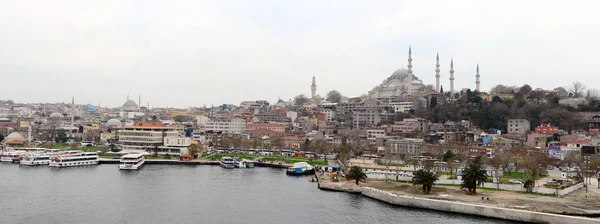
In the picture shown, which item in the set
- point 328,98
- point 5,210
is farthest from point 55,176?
point 328,98

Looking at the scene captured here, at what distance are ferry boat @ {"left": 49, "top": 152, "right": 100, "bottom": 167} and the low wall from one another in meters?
21.3

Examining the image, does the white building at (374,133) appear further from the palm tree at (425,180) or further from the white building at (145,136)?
the palm tree at (425,180)

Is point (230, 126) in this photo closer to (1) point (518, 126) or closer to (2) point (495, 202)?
(1) point (518, 126)

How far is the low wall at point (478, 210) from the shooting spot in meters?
16.3

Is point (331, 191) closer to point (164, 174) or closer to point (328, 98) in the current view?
point (164, 174)

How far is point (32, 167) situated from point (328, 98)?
5882 cm

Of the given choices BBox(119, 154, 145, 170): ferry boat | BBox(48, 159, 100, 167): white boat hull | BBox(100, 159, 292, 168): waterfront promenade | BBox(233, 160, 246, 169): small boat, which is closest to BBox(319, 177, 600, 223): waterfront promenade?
BBox(233, 160, 246, 169): small boat

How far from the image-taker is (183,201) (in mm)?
20812

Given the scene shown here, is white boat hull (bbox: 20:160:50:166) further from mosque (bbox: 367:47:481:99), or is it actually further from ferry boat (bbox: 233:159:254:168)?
mosque (bbox: 367:47:481:99)

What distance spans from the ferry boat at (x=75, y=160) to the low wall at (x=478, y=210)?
21.3 meters

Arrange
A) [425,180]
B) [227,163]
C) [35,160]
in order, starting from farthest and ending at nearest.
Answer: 1. [35,160]
2. [227,163]
3. [425,180]

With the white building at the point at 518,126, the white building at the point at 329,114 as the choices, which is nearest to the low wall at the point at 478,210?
the white building at the point at 518,126

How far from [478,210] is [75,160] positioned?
26065 mm

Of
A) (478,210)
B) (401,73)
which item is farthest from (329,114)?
(478,210)
